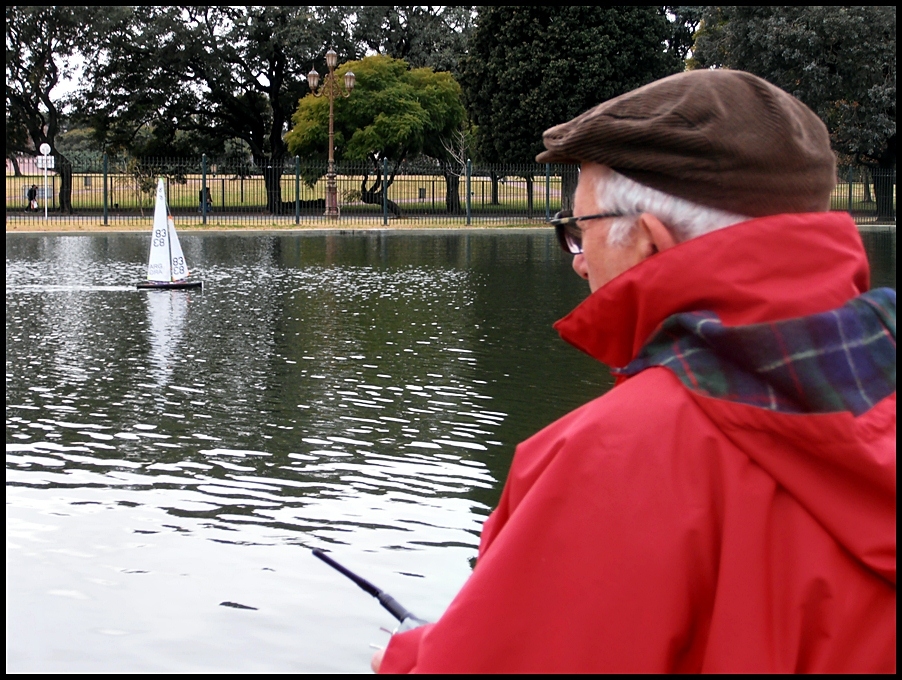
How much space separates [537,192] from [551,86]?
15940mm

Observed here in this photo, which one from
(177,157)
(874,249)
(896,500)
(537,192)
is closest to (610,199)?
(896,500)

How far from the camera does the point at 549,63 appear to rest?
1422 inches

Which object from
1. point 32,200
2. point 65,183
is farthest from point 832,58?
point 32,200

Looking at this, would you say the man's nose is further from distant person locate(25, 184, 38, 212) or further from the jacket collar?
distant person locate(25, 184, 38, 212)

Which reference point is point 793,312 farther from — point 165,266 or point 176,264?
point 176,264

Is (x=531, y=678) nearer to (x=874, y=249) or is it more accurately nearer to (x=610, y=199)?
(x=610, y=199)

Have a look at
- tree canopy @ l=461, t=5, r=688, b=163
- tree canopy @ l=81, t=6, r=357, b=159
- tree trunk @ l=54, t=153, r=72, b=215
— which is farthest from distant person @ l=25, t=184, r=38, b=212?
tree canopy @ l=461, t=5, r=688, b=163

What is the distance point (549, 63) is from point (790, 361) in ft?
118

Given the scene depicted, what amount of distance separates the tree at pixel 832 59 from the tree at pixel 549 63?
261 centimetres

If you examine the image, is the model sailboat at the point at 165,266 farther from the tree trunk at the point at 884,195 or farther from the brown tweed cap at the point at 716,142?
the tree trunk at the point at 884,195

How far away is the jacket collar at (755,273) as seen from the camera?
4.33 feet

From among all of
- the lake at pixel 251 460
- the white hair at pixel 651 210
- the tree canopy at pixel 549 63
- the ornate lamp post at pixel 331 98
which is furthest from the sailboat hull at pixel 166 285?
the tree canopy at pixel 549 63

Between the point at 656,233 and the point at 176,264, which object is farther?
the point at 176,264

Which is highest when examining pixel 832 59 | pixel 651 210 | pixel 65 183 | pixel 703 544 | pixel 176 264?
pixel 832 59
